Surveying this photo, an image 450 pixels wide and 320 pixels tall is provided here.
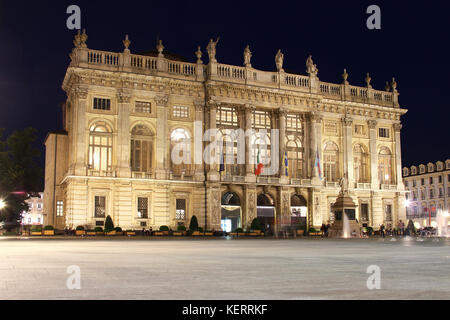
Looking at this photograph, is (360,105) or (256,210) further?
(360,105)

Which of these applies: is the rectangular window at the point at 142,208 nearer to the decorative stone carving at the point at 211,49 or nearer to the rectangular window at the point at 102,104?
the rectangular window at the point at 102,104

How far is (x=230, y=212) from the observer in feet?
184

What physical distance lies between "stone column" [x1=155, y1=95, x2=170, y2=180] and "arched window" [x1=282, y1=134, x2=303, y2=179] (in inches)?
581

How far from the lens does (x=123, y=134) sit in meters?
51.4

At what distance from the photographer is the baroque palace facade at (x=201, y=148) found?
5066 centimetres

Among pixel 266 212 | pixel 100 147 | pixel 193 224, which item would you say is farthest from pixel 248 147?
pixel 100 147

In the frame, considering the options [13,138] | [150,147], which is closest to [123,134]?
[150,147]

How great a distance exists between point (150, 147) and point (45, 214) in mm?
13714

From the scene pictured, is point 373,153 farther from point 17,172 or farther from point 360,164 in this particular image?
point 17,172

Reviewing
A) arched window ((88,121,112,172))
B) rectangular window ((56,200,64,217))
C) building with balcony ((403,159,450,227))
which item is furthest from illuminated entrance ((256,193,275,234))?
building with balcony ((403,159,450,227))

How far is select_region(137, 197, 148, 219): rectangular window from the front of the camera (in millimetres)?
51906

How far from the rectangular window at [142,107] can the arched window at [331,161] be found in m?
22.2

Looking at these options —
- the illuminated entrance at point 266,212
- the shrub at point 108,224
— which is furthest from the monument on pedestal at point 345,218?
the shrub at point 108,224
